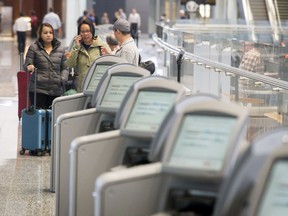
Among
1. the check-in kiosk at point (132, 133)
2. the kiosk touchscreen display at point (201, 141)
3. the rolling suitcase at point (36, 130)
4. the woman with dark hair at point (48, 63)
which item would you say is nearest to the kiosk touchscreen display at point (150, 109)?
Result: the check-in kiosk at point (132, 133)

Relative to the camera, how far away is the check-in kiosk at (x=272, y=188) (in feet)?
11.4

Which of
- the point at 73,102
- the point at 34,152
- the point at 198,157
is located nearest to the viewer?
the point at 198,157

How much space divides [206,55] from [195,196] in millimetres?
13539

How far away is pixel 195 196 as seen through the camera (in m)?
4.12

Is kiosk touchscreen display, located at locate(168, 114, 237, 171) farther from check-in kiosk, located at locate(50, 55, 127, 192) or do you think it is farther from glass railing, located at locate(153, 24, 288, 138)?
glass railing, located at locate(153, 24, 288, 138)

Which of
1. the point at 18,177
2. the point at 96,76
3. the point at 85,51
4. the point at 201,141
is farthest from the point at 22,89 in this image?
the point at 201,141

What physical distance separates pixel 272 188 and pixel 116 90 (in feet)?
9.35

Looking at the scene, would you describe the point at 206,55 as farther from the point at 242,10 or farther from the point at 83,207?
the point at 242,10

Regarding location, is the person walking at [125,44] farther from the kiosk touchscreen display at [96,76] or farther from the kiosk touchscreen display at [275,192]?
the kiosk touchscreen display at [275,192]

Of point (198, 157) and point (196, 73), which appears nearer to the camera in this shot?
point (198, 157)

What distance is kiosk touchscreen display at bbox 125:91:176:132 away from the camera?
5.20m

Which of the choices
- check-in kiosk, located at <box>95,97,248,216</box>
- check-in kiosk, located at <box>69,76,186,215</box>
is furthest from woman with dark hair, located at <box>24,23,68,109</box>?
check-in kiosk, located at <box>95,97,248,216</box>

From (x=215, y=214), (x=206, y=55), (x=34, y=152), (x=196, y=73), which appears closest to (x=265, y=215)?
(x=215, y=214)

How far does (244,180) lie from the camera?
353 centimetres
